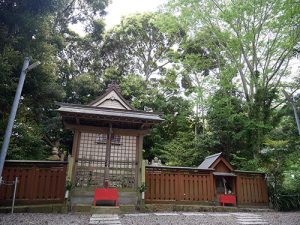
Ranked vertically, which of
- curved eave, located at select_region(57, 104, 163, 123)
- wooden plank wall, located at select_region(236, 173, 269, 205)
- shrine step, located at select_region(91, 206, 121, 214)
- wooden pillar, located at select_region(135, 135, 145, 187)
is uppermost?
curved eave, located at select_region(57, 104, 163, 123)

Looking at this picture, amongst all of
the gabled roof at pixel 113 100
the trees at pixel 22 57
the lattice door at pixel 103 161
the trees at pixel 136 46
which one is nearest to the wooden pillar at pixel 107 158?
the lattice door at pixel 103 161

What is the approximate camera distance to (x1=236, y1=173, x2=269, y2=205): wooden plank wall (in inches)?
472

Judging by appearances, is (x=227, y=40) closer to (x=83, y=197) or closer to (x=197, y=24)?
(x=197, y=24)

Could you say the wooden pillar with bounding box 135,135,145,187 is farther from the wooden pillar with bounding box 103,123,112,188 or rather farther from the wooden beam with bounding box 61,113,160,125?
the wooden pillar with bounding box 103,123,112,188

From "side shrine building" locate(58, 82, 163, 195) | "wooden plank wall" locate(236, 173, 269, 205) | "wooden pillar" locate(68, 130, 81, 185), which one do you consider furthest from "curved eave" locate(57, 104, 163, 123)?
"wooden plank wall" locate(236, 173, 269, 205)

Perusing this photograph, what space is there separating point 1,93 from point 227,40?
603 inches

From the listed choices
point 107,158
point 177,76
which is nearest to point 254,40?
point 177,76

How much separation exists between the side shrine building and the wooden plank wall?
5.27 metres

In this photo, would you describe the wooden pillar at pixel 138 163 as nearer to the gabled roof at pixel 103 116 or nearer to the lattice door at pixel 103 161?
the lattice door at pixel 103 161

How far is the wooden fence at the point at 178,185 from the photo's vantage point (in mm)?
11094

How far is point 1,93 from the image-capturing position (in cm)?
1052

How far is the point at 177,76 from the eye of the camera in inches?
975

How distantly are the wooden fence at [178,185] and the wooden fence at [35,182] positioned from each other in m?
3.96

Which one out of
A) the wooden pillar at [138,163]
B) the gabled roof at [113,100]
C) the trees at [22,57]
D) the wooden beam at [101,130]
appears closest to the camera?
→ the trees at [22,57]
